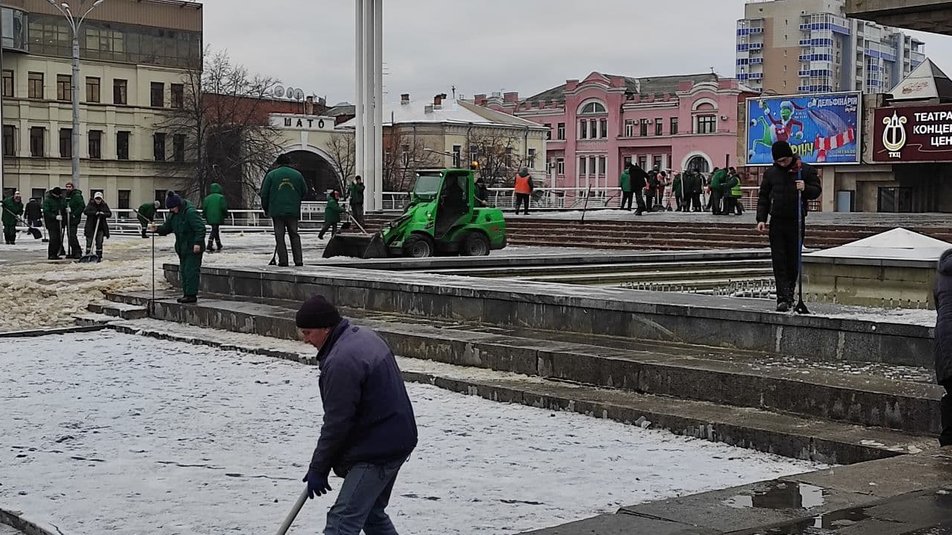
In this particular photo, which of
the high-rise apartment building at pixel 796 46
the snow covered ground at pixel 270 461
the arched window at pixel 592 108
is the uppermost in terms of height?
the high-rise apartment building at pixel 796 46

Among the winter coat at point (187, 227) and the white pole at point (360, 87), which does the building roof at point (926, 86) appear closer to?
the white pole at point (360, 87)

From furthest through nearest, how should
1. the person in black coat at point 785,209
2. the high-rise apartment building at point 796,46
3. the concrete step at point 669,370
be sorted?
Answer: the high-rise apartment building at point 796,46
the person in black coat at point 785,209
the concrete step at point 669,370

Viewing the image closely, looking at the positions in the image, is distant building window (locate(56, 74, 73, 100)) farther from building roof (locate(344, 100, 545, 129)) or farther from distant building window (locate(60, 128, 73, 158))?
building roof (locate(344, 100, 545, 129))

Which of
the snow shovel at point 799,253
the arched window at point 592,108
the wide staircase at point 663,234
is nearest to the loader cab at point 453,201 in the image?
the wide staircase at point 663,234

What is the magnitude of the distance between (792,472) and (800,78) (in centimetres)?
14544

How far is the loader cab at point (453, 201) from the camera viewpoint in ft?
81.4

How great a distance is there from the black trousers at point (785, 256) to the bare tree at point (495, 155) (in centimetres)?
7444

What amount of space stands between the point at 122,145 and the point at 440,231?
169 feet

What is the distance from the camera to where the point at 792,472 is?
7.51m

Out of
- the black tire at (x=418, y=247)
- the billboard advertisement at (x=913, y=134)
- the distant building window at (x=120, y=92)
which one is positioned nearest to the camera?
the black tire at (x=418, y=247)

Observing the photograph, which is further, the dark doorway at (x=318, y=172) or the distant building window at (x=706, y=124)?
the distant building window at (x=706, y=124)

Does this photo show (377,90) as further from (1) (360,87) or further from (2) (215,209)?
(2) (215,209)

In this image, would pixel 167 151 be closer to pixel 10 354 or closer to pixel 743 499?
pixel 10 354

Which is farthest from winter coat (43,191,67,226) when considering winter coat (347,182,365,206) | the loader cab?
winter coat (347,182,365,206)
